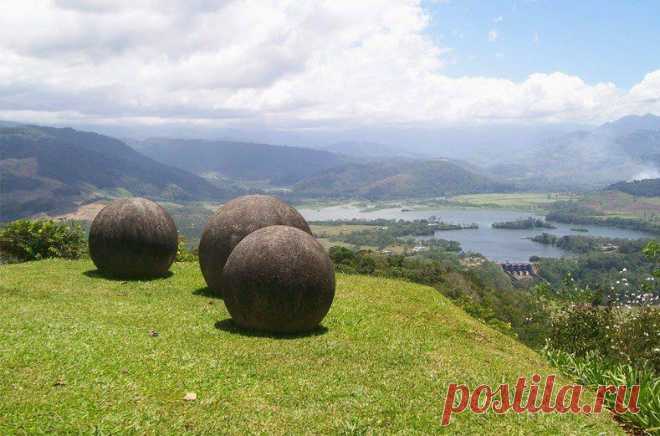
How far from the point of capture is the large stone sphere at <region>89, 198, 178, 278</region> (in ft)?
70.9

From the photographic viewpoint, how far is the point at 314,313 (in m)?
14.7

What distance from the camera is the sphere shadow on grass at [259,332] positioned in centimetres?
1443

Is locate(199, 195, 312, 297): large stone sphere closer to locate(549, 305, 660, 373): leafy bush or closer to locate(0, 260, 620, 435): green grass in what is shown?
locate(0, 260, 620, 435): green grass

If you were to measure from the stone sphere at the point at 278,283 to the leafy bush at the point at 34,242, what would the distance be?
18572 mm

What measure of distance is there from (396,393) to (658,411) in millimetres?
5030

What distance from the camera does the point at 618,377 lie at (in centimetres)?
1243

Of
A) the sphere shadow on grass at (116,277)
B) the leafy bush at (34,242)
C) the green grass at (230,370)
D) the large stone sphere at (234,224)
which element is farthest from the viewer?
the leafy bush at (34,242)

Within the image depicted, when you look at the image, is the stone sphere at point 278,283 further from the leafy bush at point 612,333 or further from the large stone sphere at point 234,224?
the leafy bush at point 612,333

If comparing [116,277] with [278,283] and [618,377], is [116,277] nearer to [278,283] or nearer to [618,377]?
[278,283]

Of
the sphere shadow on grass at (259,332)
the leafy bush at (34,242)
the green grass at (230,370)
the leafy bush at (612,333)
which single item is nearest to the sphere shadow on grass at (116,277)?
the green grass at (230,370)

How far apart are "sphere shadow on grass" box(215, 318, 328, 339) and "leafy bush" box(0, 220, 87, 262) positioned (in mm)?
17880

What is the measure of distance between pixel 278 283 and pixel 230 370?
10.1ft

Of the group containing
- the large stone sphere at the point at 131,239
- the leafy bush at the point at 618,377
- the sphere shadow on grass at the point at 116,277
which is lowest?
the sphere shadow on grass at the point at 116,277

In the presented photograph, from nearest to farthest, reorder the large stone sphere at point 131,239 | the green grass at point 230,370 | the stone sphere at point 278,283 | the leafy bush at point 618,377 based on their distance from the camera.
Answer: the green grass at point 230,370, the leafy bush at point 618,377, the stone sphere at point 278,283, the large stone sphere at point 131,239
